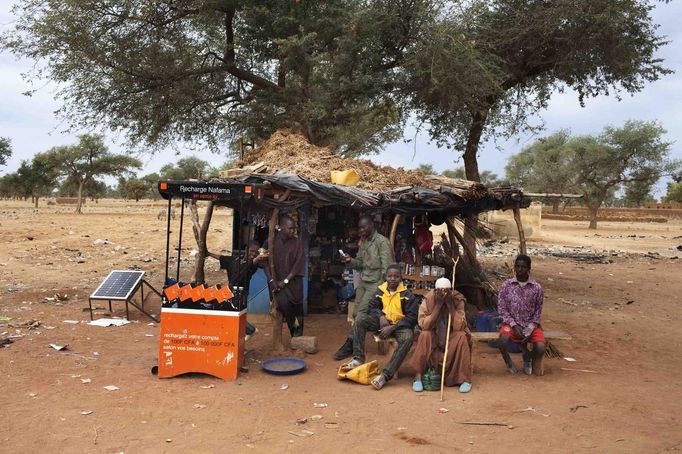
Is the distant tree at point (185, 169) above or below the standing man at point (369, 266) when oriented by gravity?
above

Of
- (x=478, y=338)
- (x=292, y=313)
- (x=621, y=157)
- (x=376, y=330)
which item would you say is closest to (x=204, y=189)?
(x=292, y=313)

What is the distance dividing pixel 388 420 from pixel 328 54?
34.9 ft

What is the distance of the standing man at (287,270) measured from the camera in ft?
25.2

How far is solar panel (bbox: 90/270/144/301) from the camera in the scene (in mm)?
9367

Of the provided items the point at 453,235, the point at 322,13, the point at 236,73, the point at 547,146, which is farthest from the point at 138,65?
the point at 547,146

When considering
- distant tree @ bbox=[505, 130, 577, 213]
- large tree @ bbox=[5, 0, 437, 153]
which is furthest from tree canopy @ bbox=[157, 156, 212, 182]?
large tree @ bbox=[5, 0, 437, 153]

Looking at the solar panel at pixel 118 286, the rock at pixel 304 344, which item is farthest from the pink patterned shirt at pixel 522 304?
the solar panel at pixel 118 286

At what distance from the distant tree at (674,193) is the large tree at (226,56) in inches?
2232

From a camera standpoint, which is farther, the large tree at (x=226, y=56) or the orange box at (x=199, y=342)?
the large tree at (x=226, y=56)

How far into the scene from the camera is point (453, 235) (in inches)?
445

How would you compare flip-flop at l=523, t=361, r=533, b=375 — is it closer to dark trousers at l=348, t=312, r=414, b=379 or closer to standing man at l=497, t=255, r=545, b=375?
standing man at l=497, t=255, r=545, b=375

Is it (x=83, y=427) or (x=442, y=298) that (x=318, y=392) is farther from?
(x=83, y=427)

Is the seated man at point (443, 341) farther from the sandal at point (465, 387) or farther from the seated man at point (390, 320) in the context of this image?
the seated man at point (390, 320)

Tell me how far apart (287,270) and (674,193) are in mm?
65166
